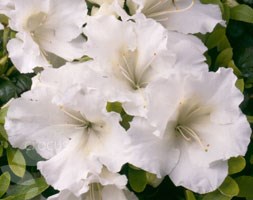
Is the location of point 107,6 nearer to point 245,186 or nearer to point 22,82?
point 22,82

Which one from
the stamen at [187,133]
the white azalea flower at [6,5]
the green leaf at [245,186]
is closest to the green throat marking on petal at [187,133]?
the stamen at [187,133]

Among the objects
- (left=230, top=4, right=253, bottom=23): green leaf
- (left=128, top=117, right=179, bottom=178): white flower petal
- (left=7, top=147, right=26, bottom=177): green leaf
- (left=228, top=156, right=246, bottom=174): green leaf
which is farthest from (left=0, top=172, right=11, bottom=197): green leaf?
(left=230, top=4, right=253, bottom=23): green leaf

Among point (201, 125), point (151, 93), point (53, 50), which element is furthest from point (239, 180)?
point (53, 50)

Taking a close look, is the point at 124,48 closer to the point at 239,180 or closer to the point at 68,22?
the point at 68,22

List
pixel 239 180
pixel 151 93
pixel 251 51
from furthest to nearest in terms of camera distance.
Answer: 1. pixel 251 51
2. pixel 239 180
3. pixel 151 93

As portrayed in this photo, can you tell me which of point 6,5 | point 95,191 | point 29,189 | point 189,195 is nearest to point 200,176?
point 189,195
